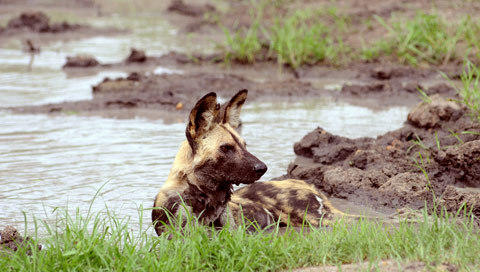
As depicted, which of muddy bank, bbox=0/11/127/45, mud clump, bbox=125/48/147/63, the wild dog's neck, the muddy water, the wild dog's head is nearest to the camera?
the wild dog's head

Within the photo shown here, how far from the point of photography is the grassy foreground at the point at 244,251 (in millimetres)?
3771

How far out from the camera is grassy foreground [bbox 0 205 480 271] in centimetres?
377

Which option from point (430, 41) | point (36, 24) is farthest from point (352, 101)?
point (36, 24)

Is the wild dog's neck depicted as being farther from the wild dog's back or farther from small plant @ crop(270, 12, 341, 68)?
small plant @ crop(270, 12, 341, 68)

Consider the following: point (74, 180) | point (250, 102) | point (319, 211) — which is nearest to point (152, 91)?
point (250, 102)

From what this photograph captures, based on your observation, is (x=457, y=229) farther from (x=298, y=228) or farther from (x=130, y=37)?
(x=130, y=37)

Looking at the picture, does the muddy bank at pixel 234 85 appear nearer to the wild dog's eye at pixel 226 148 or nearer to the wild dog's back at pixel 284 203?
the wild dog's back at pixel 284 203

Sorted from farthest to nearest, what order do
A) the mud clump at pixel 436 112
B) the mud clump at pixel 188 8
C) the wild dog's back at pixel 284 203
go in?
the mud clump at pixel 188 8
the mud clump at pixel 436 112
the wild dog's back at pixel 284 203

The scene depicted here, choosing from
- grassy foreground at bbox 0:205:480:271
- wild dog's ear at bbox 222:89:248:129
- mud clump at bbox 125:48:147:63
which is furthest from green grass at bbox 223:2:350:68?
grassy foreground at bbox 0:205:480:271

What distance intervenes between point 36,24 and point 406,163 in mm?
12483

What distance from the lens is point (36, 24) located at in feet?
54.3

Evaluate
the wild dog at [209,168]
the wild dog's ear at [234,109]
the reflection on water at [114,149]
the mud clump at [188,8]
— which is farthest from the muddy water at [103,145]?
the mud clump at [188,8]

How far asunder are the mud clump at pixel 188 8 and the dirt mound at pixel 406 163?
1290 cm

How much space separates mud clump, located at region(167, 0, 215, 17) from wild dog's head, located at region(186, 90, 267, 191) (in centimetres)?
1537
